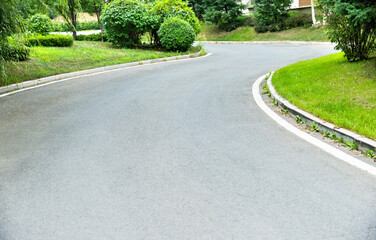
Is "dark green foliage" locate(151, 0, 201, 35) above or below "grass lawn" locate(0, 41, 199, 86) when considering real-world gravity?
above

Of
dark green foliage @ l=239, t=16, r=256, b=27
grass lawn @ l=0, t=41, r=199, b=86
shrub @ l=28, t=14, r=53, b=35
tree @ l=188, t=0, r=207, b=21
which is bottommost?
grass lawn @ l=0, t=41, r=199, b=86

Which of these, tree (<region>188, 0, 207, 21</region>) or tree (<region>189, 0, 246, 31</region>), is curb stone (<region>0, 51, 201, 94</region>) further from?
tree (<region>188, 0, 207, 21</region>)

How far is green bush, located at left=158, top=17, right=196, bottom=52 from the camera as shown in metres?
20.5

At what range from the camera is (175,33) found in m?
20.5

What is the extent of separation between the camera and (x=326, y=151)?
201 inches

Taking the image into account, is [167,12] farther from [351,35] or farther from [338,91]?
[338,91]

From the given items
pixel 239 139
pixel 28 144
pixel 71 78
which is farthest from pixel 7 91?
pixel 239 139

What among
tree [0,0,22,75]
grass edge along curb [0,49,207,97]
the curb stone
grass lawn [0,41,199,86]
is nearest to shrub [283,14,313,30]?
grass edge along curb [0,49,207,97]

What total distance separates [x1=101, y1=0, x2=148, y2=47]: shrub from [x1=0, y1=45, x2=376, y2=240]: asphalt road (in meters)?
14.0

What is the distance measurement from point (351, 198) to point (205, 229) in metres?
1.56

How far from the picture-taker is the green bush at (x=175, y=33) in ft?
67.4

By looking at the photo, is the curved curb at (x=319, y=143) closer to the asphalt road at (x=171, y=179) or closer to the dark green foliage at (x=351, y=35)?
the asphalt road at (x=171, y=179)

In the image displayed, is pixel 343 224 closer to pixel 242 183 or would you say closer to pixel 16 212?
pixel 242 183

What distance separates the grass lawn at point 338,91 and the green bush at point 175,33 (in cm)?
1004
